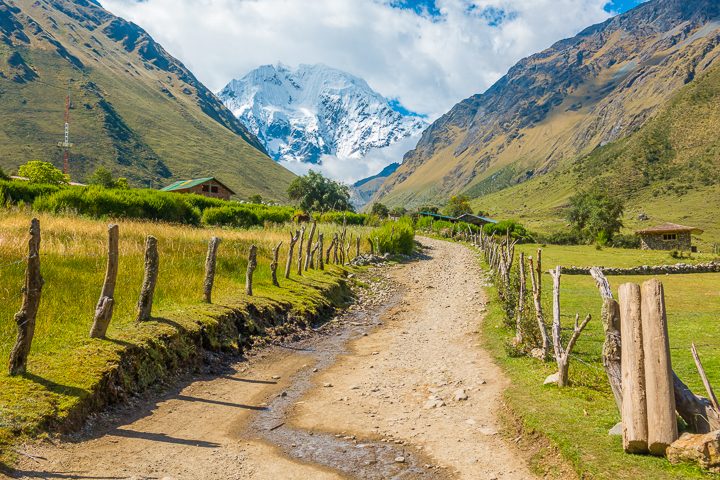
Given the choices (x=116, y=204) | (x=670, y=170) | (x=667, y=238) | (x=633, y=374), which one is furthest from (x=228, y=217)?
(x=670, y=170)

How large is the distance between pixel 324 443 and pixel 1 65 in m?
222

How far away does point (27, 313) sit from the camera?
24.2 feet

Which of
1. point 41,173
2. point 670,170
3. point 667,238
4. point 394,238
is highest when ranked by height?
point 670,170

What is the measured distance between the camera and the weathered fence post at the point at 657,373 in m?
6.24

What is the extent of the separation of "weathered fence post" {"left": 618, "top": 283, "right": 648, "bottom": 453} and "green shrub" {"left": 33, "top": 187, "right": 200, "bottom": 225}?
27.8 m

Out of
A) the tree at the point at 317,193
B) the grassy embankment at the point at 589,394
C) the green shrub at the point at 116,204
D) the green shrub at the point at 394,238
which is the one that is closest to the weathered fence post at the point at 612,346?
the grassy embankment at the point at 589,394

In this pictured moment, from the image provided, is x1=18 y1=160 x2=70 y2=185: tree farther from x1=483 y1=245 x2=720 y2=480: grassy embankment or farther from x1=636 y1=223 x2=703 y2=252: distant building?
x1=636 y1=223 x2=703 y2=252: distant building

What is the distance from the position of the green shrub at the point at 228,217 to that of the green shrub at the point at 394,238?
476 inches

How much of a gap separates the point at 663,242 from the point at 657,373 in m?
74.8

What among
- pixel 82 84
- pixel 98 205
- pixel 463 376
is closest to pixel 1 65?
pixel 82 84

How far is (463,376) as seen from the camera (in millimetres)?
11148

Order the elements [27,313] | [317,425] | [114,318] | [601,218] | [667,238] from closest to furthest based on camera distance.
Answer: [27,313] < [317,425] < [114,318] < [667,238] < [601,218]

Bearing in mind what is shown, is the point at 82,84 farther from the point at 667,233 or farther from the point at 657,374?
the point at 657,374

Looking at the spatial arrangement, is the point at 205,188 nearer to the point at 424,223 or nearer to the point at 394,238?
the point at 424,223
